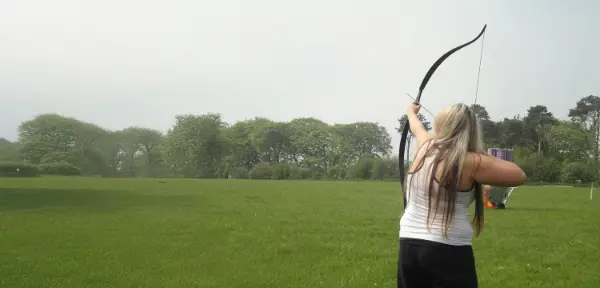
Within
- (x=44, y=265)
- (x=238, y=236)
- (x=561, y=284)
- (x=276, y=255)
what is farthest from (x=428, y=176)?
(x=238, y=236)

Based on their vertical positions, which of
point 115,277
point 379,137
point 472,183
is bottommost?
point 115,277

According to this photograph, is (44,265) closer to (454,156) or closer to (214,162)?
(454,156)

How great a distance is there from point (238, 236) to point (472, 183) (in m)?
9.51

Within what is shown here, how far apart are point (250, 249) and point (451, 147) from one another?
25.8ft

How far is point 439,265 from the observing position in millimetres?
3102

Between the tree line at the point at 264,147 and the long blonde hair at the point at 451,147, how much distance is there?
5080 cm

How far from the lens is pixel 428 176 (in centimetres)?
310

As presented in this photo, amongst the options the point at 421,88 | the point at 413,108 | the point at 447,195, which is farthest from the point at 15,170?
the point at 447,195

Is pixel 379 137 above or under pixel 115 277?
above

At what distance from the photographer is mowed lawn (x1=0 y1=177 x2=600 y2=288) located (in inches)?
309

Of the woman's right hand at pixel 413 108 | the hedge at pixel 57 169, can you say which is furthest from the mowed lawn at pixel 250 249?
the hedge at pixel 57 169

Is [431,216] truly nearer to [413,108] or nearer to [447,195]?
[447,195]

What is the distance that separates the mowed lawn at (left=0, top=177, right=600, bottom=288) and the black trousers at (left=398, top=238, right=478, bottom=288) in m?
4.52

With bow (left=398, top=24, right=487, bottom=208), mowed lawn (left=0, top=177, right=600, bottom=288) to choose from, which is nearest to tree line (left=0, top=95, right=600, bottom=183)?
mowed lawn (left=0, top=177, right=600, bottom=288)
